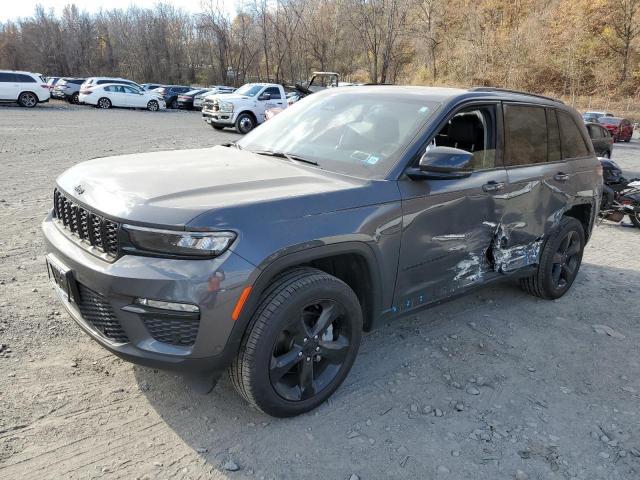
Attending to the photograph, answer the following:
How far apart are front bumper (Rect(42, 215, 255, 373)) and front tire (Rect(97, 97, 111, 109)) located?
2961 centimetres

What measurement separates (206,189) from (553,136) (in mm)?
3313

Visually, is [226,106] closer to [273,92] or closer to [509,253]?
[273,92]

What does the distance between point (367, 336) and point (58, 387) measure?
2.15m

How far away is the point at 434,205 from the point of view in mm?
3264

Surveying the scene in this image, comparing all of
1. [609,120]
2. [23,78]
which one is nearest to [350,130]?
[609,120]

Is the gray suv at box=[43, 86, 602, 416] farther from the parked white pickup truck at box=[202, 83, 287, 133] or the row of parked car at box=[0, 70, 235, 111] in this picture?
the row of parked car at box=[0, 70, 235, 111]

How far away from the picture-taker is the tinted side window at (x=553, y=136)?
4430 millimetres

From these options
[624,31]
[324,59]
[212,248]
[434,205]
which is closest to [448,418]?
[434,205]

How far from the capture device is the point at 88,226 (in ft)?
8.66

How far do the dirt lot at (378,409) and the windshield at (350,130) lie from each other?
141cm

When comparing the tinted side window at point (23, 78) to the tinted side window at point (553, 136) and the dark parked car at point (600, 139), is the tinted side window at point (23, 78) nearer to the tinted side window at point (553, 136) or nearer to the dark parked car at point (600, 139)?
the dark parked car at point (600, 139)

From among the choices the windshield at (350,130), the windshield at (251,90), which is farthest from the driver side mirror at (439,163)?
the windshield at (251,90)

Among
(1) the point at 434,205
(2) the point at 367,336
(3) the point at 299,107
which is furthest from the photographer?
(3) the point at 299,107

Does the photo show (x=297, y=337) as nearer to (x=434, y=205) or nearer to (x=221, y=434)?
(x=221, y=434)
